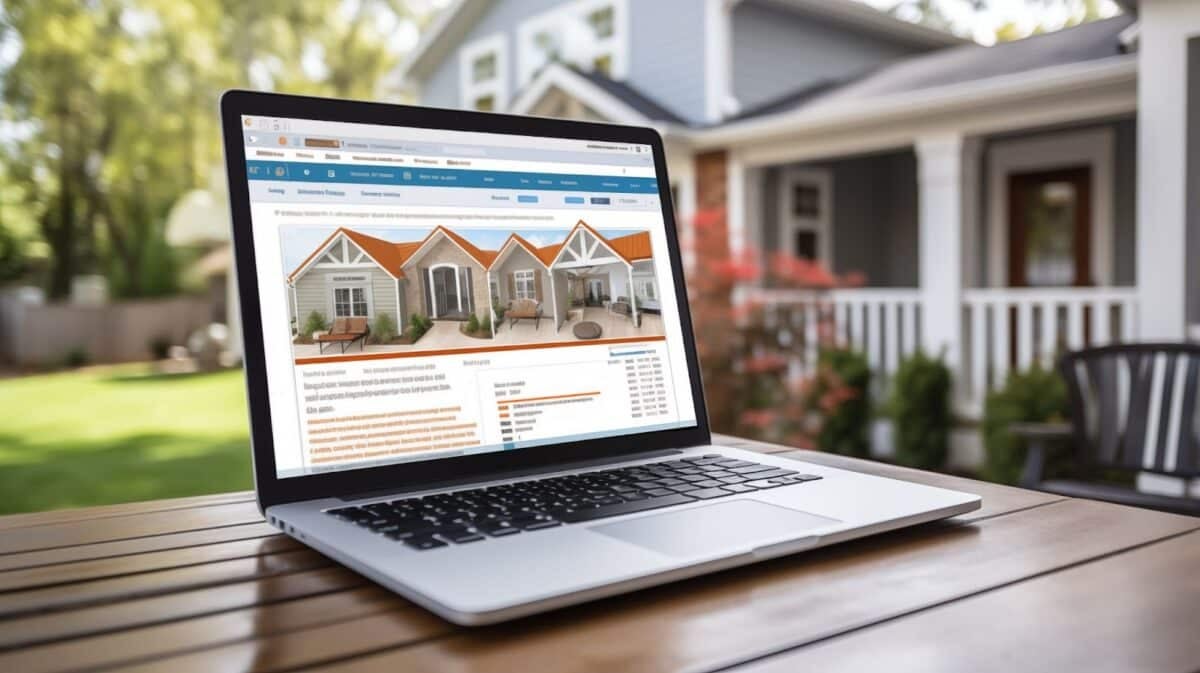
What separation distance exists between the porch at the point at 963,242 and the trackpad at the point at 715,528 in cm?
554

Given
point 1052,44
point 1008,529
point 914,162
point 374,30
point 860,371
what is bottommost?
point 860,371

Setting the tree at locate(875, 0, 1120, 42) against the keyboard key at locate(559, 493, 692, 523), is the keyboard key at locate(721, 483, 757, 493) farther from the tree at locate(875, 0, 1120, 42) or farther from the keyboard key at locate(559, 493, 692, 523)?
the tree at locate(875, 0, 1120, 42)

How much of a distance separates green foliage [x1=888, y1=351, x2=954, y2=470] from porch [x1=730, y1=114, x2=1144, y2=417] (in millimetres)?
207

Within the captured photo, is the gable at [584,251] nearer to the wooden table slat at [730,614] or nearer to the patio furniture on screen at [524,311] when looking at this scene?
the patio furniture on screen at [524,311]

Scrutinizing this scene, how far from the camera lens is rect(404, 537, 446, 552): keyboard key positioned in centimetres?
85

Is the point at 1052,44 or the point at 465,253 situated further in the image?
the point at 1052,44

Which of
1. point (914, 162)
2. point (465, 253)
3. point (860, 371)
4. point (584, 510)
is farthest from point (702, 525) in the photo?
point (914, 162)

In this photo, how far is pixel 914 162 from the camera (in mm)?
10070

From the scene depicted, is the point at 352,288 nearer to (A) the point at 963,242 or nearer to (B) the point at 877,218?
(A) the point at 963,242

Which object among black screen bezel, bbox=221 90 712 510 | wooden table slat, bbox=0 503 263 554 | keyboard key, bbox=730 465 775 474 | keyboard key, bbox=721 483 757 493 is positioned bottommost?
wooden table slat, bbox=0 503 263 554

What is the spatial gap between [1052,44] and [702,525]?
7819 mm

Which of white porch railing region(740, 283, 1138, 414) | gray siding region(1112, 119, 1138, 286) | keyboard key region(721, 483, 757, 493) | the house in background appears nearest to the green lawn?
white porch railing region(740, 283, 1138, 414)

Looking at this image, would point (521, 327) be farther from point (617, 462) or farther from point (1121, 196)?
point (1121, 196)

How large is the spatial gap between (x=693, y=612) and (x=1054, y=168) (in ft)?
30.4
